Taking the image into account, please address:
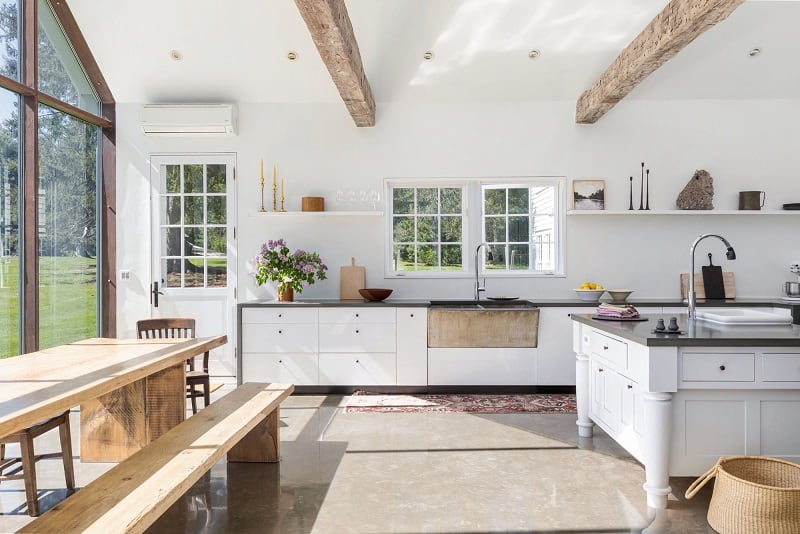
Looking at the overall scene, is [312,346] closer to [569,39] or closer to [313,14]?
[313,14]

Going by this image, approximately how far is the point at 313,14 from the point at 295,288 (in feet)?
9.69

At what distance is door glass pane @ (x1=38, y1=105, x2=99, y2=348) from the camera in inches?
198

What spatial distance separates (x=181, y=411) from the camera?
3.60 m

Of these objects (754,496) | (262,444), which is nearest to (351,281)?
(262,444)

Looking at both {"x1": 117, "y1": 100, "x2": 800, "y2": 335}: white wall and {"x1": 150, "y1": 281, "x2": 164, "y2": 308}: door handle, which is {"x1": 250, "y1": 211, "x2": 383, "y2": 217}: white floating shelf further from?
{"x1": 150, "y1": 281, "x2": 164, "y2": 308}: door handle

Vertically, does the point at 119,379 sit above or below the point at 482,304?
below

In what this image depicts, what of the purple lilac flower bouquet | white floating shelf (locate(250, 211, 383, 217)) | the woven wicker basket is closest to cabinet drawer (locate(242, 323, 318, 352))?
the purple lilac flower bouquet

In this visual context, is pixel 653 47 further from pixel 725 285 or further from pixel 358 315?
pixel 358 315

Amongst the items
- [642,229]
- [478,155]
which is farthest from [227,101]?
[642,229]

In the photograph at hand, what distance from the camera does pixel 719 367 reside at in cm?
293

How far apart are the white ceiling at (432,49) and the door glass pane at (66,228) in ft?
2.92

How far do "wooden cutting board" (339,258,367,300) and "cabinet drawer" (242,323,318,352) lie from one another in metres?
0.65

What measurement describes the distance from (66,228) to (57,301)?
0.68m

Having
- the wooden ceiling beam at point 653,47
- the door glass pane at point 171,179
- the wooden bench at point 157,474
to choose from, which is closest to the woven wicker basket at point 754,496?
the wooden bench at point 157,474
